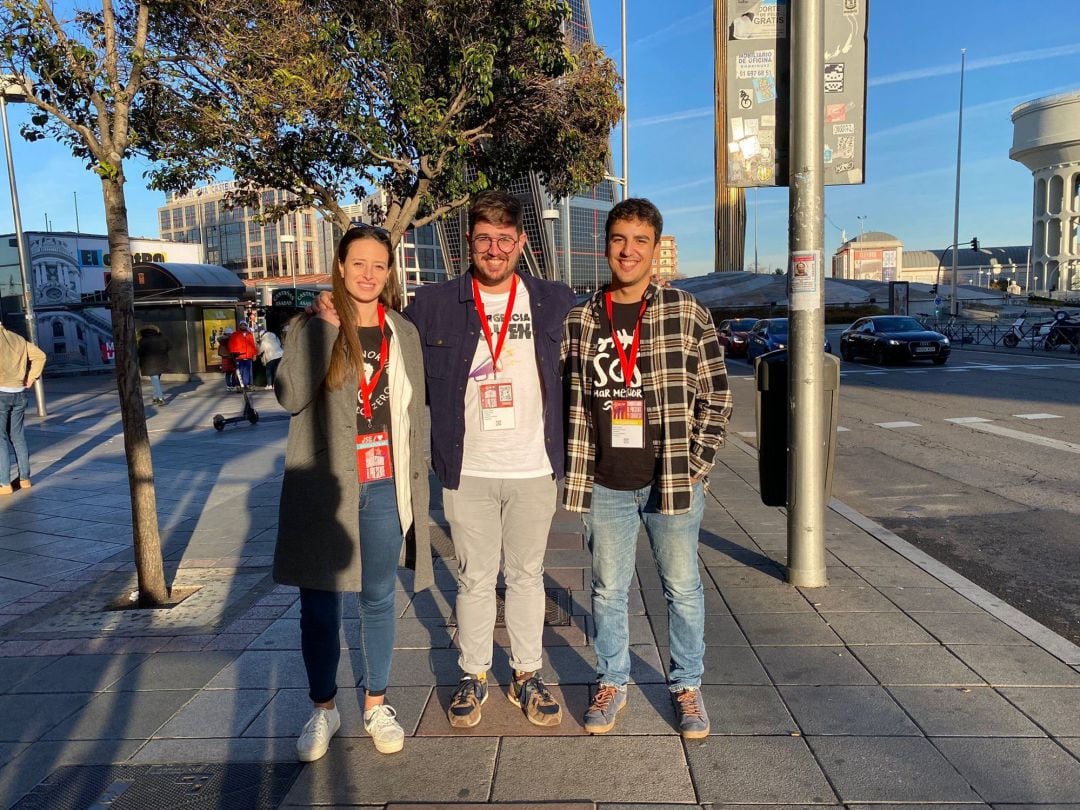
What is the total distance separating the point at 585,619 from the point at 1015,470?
6437 millimetres

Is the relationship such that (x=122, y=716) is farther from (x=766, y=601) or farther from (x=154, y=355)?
(x=154, y=355)

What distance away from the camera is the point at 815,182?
4.44 m

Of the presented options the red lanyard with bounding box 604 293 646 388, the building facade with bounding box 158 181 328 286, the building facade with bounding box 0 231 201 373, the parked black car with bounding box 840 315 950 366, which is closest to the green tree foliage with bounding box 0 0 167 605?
the red lanyard with bounding box 604 293 646 388

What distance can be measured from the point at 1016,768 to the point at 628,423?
1.72m

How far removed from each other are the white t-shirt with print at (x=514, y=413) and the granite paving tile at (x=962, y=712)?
1695 mm

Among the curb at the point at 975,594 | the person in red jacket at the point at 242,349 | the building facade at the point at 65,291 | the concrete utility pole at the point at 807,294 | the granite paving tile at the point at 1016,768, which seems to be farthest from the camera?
the building facade at the point at 65,291

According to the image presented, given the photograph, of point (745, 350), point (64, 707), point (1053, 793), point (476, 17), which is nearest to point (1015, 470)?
point (1053, 793)

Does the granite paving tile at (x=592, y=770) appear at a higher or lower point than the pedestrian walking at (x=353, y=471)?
lower

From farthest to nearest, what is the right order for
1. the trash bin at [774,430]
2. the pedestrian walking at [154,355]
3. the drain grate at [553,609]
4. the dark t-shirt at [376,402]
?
1. the pedestrian walking at [154,355]
2. the trash bin at [774,430]
3. the drain grate at [553,609]
4. the dark t-shirt at [376,402]

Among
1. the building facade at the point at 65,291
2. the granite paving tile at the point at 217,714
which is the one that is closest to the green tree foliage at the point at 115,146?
the granite paving tile at the point at 217,714

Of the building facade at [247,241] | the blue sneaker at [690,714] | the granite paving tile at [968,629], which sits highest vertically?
the building facade at [247,241]

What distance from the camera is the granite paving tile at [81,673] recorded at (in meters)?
3.56

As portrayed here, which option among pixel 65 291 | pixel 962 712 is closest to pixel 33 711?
pixel 962 712

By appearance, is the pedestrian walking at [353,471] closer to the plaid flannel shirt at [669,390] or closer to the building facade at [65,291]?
the plaid flannel shirt at [669,390]
